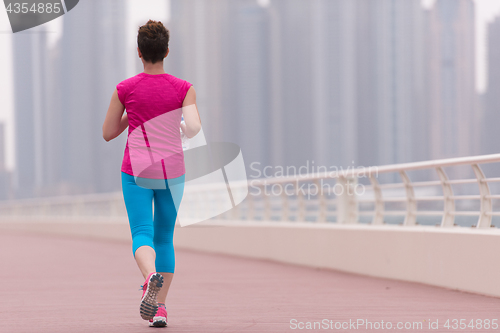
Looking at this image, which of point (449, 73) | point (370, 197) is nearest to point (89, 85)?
point (449, 73)

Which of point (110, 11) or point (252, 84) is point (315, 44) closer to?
point (252, 84)

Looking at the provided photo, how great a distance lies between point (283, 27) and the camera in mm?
173375

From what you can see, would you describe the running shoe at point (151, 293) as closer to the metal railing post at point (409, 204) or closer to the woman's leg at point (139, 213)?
the woman's leg at point (139, 213)

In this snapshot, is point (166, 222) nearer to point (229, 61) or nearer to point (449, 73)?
A: point (449, 73)

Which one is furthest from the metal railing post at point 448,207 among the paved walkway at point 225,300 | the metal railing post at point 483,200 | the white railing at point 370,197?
the paved walkway at point 225,300

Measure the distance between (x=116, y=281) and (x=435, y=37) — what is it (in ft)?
522

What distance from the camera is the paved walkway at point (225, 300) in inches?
197

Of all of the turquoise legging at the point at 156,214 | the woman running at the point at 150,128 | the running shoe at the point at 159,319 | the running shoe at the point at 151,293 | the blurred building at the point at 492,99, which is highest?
the woman running at the point at 150,128

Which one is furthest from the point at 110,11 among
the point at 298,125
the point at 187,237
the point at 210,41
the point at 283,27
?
the point at 187,237

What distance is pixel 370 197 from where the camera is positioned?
31.1 ft

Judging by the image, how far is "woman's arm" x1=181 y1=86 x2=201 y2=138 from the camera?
4.47 metres

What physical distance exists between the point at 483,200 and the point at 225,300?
2707mm

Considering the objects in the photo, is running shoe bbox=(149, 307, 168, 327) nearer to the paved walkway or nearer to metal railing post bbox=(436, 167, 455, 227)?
the paved walkway

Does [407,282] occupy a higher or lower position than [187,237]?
higher
